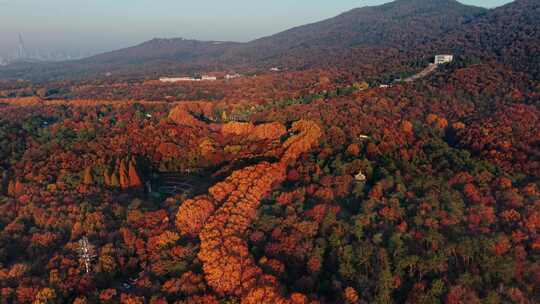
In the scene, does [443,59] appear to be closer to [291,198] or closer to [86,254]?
[291,198]

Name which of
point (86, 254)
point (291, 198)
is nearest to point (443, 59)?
point (291, 198)

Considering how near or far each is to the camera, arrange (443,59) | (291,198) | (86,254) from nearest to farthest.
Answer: (86,254)
(291,198)
(443,59)

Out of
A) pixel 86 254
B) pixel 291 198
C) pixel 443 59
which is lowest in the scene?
pixel 86 254

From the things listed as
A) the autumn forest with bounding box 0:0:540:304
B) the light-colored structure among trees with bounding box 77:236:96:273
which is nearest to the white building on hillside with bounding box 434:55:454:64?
the autumn forest with bounding box 0:0:540:304

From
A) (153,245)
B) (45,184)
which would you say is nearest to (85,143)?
(45,184)

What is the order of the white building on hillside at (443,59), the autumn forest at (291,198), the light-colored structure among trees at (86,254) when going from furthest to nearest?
the white building on hillside at (443,59)
the light-colored structure among trees at (86,254)
the autumn forest at (291,198)

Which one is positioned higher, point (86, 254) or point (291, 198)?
point (291, 198)

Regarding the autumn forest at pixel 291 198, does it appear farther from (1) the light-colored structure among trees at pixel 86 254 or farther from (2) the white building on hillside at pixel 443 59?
(2) the white building on hillside at pixel 443 59

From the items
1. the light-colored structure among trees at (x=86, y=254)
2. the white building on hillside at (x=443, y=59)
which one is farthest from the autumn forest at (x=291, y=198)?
the white building on hillside at (x=443, y=59)

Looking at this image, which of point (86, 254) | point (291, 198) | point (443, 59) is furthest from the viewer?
point (443, 59)

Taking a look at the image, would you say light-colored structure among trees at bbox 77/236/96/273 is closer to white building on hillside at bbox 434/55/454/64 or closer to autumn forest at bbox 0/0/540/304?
autumn forest at bbox 0/0/540/304

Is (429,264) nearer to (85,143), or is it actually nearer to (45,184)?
(45,184)
